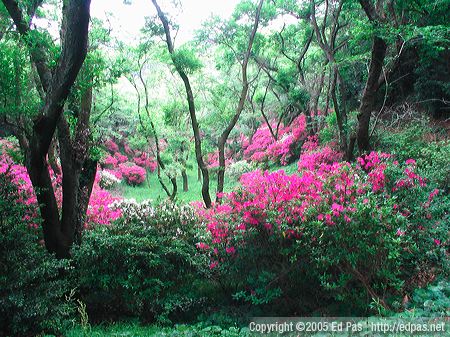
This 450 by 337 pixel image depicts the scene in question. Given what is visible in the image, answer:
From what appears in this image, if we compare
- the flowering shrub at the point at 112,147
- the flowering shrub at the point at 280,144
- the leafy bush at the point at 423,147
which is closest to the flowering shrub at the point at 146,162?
the flowering shrub at the point at 112,147

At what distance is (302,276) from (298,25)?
14643 millimetres

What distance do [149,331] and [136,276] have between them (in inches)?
36.4

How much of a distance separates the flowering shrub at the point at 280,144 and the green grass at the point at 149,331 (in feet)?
44.4

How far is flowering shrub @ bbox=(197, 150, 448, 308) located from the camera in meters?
4.43

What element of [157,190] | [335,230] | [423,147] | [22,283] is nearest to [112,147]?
[157,190]

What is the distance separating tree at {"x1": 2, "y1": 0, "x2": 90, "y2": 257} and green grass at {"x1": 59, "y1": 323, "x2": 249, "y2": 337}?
176 centimetres

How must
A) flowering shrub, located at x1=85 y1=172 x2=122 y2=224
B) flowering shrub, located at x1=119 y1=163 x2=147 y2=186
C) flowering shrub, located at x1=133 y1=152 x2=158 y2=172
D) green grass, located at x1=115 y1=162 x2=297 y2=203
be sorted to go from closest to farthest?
flowering shrub, located at x1=85 y1=172 x2=122 y2=224 → green grass, located at x1=115 y1=162 x2=297 y2=203 → flowering shrub, located at x1=119 y1=163 x2=147 y2=186 → flowering shrub, located at x1=133 y1=152 x2=158 y2=172

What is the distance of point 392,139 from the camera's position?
415 inches

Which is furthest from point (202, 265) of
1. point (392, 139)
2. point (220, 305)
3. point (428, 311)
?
point (392, 139)

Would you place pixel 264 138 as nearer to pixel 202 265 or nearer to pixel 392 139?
pixel 392 139

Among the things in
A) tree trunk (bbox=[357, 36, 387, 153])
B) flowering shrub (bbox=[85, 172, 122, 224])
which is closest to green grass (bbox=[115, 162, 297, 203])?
tree trunk (bbox=[357, 36, 387, 153])

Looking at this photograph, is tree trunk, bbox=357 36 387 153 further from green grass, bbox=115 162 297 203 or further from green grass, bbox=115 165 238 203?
green grass, bbox=115 165 238 203

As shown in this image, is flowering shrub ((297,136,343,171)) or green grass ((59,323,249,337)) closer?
green grass ((59,323,249,337))

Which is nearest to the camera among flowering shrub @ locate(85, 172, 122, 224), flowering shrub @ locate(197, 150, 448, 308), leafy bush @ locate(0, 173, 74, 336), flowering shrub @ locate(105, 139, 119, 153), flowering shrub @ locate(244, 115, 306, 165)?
leafy bush @ locate(0, 173, 74, 336)
